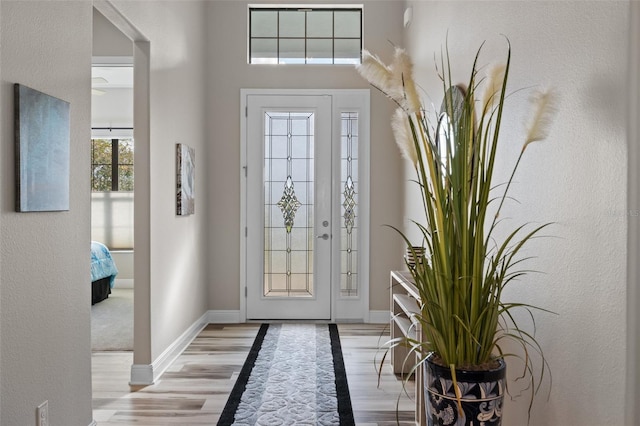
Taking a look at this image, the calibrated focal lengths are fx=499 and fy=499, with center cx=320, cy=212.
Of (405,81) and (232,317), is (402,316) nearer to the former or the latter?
(232,317)

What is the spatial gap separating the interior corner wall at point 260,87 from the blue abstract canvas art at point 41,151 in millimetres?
2781

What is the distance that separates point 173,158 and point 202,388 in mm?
1663

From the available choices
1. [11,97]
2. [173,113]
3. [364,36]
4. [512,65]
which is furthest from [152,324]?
[364,36]

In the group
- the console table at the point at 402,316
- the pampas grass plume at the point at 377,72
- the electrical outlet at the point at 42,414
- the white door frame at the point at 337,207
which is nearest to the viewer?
the pampas grass plume at the point at 377,72

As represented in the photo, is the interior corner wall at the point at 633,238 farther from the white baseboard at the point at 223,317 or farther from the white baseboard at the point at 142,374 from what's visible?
the white baseboard at the point at 223,317

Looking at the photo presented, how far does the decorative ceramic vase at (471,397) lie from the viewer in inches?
62.9

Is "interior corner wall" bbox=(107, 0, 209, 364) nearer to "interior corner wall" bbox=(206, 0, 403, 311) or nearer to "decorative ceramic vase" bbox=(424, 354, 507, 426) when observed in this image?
"interior corner wall" bbox=(206, 0, 403, 311)

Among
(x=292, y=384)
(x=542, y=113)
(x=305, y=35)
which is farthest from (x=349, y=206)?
(x=542, y=113)

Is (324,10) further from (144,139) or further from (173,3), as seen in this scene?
(144,139)

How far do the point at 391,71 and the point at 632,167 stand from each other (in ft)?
2.60

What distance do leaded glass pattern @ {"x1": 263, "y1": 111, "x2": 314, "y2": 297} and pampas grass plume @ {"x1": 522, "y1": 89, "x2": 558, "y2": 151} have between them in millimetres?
3462

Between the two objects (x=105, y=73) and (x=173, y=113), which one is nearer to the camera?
(x=173, y=113)

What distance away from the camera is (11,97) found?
1.77 metres

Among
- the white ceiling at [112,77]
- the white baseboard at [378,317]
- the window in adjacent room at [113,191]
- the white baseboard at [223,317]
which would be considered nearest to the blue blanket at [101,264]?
the window in adjacent room at [113,191]
